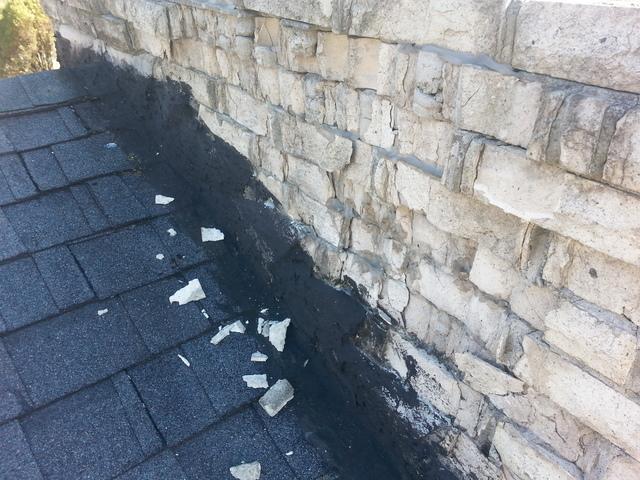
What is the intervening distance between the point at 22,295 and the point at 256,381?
3.71 feet

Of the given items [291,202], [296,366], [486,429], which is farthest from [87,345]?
[486,429]

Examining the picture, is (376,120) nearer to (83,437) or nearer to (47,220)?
(83,437)

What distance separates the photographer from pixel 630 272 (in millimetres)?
1224

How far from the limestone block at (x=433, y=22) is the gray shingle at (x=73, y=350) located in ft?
5.31

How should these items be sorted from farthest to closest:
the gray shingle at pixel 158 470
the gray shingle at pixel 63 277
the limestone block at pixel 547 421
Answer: the gray shingle at pixel 63 277, the gray shingle at pixel 158 470, the limestone block at pixel 547 421

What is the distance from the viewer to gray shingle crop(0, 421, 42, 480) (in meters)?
1.89

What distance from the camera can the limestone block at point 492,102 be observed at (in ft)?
4.31

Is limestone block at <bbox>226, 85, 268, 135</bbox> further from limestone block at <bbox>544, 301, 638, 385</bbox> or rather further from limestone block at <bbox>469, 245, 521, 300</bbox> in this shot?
limestone block at <bbox>544, 301, 638, 385</bbox>

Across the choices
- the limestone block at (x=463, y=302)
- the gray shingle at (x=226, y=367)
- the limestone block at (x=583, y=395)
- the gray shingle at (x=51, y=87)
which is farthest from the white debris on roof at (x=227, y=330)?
the gray shingle at (x=51, y=87)

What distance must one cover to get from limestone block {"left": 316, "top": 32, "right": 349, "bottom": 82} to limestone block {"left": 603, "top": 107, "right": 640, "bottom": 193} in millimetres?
1012

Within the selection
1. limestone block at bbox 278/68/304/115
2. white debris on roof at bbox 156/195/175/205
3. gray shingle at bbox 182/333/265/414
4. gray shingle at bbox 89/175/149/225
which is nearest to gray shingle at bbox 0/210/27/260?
gray shingle at bbox 89/175/149/225

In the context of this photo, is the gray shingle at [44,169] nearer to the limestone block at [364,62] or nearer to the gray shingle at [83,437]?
the gray shingle at [83,437]

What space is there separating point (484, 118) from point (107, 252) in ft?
6.55

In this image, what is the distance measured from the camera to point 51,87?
3480 mm
